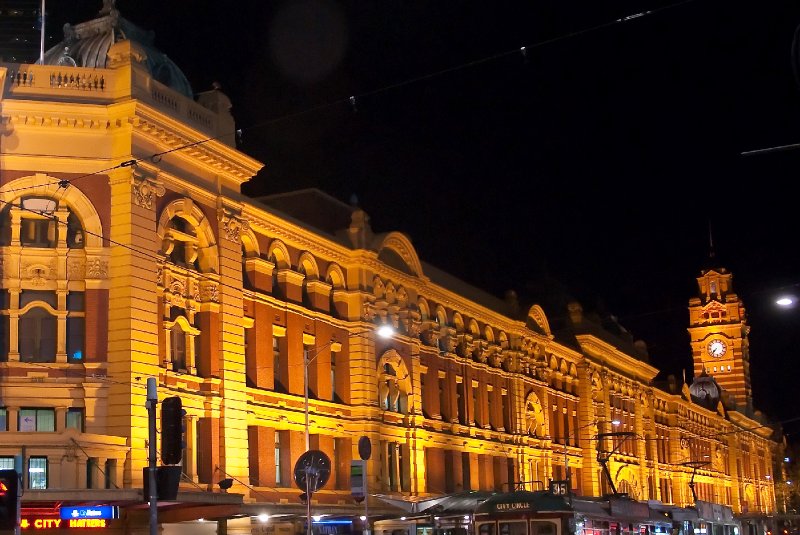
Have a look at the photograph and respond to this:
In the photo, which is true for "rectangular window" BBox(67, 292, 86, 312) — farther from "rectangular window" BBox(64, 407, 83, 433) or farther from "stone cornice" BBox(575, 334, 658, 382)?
"stone cornice" BBox(575, 334, 658, 382)

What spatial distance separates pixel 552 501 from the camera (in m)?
32.5

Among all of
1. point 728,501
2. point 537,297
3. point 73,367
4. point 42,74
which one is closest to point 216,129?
point 42,74

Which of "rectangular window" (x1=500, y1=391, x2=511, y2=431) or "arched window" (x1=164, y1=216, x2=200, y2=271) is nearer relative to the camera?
"arched window" (x1=164, y1=216, x2=200, y2=271)

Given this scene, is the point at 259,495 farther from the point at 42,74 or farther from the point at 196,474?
the point at 42,74

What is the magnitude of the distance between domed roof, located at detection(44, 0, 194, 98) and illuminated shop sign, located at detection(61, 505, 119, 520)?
1501 centimetres

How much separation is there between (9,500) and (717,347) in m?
136

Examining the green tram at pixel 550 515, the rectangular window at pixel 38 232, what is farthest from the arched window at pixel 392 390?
the rectangular window at pixel 38 232

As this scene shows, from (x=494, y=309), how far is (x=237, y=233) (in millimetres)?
27977

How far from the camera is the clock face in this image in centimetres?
14550

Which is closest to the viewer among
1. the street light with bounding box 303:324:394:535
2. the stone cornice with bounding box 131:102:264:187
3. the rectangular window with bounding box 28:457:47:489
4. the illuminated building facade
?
the street light with bounding box 303:324:394:535

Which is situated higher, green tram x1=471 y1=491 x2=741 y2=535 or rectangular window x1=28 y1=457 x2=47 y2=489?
rectangular window x1=28 y1=457 x2=47 y2=489

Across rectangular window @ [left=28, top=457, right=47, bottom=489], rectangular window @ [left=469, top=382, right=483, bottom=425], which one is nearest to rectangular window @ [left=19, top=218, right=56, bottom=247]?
rectangular window @ [left=28, top=457, right=47, bottom=489]

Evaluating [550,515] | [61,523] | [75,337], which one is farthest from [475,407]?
[61,523]

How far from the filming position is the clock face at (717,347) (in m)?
146
